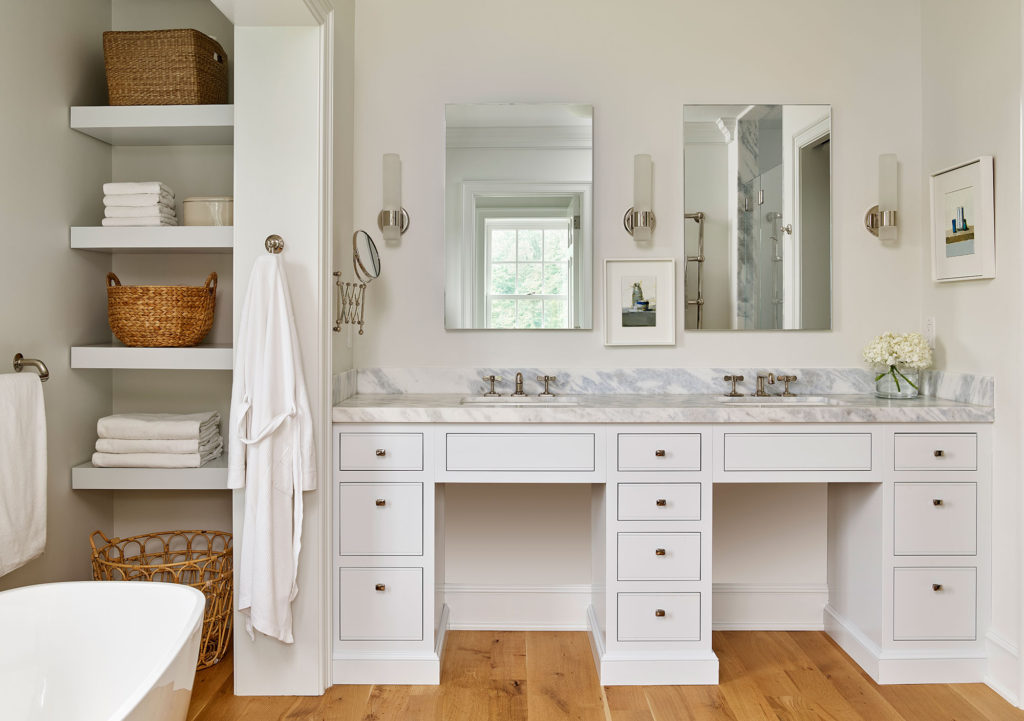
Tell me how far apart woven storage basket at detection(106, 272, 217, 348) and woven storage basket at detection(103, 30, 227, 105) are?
2.20 feet

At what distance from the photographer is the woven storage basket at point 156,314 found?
8.39ft

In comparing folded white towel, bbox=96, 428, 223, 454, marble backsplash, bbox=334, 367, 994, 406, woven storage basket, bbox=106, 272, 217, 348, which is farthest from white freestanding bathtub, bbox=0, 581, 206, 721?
marble backsplash, bbox=334, 367, 994, 406

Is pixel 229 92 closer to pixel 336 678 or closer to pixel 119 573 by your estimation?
pixel 119 573

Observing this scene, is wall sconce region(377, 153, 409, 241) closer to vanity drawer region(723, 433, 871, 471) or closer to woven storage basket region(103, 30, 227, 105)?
woven storage basket region(103, 30, 227, 105)

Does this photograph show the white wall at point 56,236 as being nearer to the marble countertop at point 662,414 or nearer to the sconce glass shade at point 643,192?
the marble countertop at point 662,414

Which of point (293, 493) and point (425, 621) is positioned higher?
point (293, 493)

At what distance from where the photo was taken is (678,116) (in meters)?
2.94

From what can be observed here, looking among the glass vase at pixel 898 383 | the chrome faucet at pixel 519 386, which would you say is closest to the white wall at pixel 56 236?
the chrome faucet at pixel 519 386

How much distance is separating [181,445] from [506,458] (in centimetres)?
113

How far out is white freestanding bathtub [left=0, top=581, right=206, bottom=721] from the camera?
1631mm

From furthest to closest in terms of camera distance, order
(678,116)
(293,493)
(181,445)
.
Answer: (678,116), (181,445), (293,493)

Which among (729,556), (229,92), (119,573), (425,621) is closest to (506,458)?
(425,621)

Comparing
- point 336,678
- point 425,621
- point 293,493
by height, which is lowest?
Answer: point 336,678

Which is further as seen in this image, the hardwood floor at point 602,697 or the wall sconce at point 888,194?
the wall sconce at point 888,194
